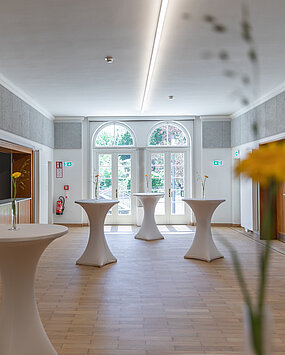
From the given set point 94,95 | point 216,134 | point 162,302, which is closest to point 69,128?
point 94,95

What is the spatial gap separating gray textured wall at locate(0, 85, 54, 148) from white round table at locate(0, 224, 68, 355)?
3842 millimetres

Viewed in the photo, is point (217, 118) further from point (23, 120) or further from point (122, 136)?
point (23, 120)

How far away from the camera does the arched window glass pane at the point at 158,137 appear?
923 cm

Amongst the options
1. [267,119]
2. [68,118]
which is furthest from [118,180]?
A: [267,119]

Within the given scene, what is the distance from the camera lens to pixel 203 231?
5.13 m

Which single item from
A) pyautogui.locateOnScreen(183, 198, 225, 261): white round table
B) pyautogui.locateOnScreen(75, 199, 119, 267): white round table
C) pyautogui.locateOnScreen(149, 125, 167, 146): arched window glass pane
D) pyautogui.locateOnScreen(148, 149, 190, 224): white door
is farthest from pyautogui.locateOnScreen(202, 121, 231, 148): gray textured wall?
pyautogui.locateOnScreen(75, 199, 119, 267): white round table

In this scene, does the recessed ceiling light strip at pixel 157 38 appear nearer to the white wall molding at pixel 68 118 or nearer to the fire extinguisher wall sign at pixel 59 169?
the white wall molding at pixel 68 118

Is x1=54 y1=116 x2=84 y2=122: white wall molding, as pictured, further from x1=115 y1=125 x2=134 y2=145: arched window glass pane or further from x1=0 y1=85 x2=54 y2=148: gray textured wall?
x1=115 y1=125 x2=134 y2=145: arched window glass pane

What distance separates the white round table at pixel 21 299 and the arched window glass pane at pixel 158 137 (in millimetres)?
7164

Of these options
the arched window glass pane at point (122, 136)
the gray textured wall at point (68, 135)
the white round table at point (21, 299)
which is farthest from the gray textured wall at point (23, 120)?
Result: the white round table at point (21, 299)

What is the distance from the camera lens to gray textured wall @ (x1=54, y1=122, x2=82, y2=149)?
900 centimetres

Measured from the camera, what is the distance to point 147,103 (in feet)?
24.7

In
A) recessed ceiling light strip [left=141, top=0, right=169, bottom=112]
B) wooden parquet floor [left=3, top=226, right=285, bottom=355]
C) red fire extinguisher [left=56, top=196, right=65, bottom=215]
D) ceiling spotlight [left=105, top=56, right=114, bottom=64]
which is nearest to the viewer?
wooden parquet floor [left=3, top=226, right=285, bottom=355]

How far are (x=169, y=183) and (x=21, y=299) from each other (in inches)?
281
